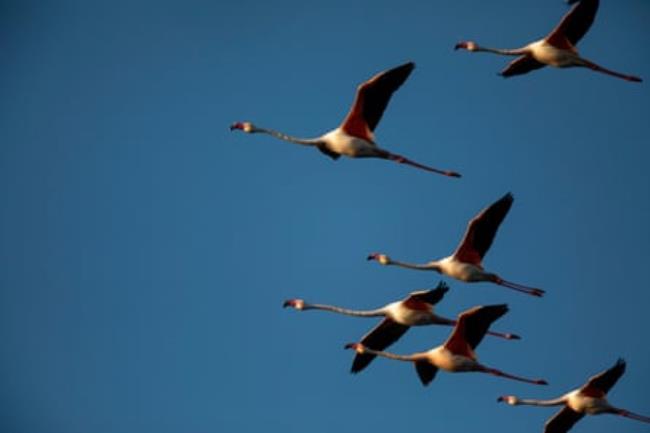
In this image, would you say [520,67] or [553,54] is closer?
[553,54]

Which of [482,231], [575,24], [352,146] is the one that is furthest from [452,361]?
[575,24]

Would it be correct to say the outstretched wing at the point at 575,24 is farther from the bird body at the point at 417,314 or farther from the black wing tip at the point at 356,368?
the black wing tip at the point at 356,368

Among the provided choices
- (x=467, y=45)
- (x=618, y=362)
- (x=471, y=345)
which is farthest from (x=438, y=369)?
(x=467, y=45)

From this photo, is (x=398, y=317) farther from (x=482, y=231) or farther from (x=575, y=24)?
(x=575, y=24)

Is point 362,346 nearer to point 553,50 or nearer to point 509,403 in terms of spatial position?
point 509,403

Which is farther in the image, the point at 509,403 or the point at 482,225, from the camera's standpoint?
the point at 509,403

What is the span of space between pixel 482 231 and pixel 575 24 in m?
5.34

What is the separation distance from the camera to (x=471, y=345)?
45.9 metres

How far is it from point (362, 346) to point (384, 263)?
6.92 ft

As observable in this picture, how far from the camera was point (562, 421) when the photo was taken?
47.0m

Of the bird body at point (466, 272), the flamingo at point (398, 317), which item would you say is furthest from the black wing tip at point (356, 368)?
the bird body at point (466, 272)

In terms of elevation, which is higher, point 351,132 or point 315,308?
point 351,132

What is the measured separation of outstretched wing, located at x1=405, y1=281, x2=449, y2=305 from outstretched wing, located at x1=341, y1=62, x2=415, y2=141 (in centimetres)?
389

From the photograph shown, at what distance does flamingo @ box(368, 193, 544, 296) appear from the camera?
147 feet
